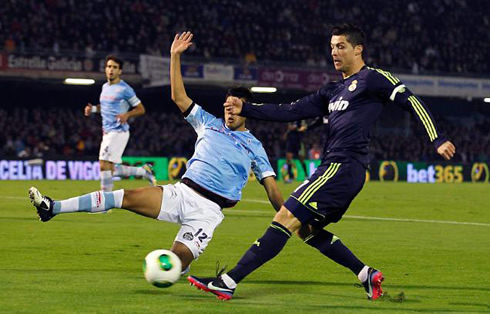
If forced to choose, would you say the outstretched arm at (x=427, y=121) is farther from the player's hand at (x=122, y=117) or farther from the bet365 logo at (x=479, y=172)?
the bet365 logo at (x=479, y=172)

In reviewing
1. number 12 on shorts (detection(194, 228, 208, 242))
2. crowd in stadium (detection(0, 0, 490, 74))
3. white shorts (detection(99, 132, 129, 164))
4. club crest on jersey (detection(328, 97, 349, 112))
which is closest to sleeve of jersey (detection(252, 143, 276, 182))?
number 12 on shorts (detection(194, 228, 208, 242))

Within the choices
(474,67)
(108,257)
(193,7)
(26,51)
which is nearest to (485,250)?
(108,257)

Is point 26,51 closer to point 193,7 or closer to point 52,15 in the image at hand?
point 52,15

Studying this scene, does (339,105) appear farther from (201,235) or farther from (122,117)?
(122,117)

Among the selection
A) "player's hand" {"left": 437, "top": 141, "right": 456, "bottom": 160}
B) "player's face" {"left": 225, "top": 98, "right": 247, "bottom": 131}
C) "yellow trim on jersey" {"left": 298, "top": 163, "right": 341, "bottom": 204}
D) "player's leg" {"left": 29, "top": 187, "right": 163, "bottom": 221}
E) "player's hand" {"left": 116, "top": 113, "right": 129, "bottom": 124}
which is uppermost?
"player's face" {"left": 225, "top": 98, "right": 247, "bottom": 131}

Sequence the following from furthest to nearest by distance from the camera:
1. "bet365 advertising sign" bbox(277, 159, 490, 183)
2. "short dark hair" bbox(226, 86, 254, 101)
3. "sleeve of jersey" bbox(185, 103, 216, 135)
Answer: "bet365 advertising sign" bbox(277, 159, 490, 183) < "sleeve of jersey" bbox(185, 103, 216, 135) < "short dark hair" bbox(226, 86, 254, 101)

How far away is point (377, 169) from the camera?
3891cm

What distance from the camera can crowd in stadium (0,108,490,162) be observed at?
116 ft

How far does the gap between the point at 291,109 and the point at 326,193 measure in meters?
0.75

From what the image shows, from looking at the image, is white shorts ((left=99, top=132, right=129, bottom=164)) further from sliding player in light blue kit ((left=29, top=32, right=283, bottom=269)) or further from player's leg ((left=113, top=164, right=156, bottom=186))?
sliding player in light blue kit ((left=29, top=32, right=283, bottom=269))

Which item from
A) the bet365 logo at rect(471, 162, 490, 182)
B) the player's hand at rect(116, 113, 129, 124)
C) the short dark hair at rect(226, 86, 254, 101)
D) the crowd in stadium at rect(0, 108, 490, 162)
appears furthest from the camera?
the bet365 logo at rect(471, 162, 490, 182)

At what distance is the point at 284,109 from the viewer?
732 centimetres

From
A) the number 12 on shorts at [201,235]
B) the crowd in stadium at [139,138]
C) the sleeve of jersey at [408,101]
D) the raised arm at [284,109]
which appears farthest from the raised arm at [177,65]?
the crowd in stadium at [139,138]

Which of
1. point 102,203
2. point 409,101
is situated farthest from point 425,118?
point 102,203
